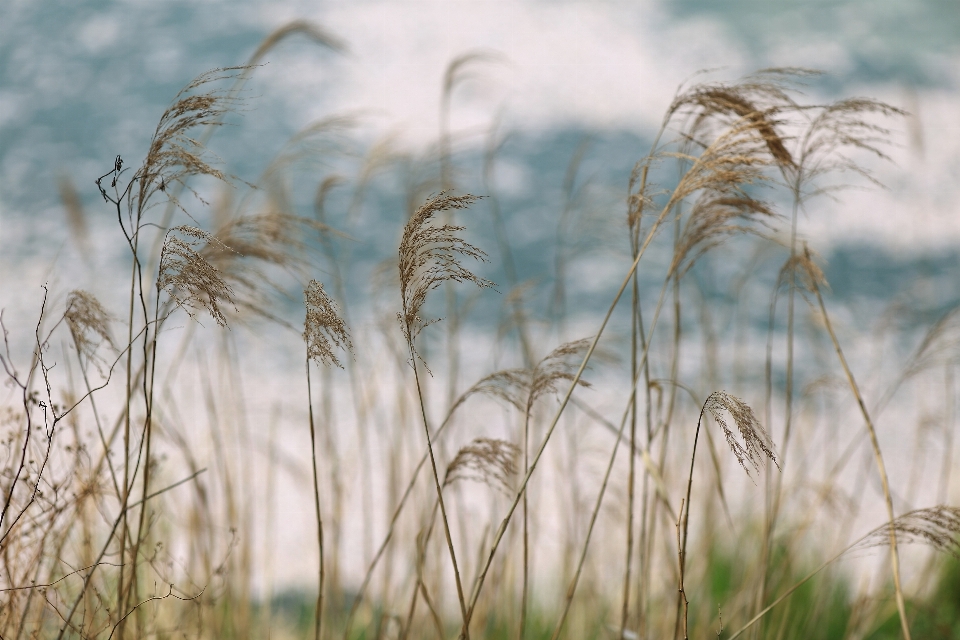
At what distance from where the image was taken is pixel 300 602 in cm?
381

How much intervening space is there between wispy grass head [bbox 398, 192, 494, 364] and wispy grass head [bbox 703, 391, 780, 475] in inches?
15.3

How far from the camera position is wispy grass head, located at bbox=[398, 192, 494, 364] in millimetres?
1226

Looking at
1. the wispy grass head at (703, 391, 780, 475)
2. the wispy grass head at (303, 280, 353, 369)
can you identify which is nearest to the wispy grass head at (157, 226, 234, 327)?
the wispy grass head at (303, 280, 353, 369)

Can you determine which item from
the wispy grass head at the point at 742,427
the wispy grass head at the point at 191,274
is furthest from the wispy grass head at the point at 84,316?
the wispy grass head at the point at 742,427

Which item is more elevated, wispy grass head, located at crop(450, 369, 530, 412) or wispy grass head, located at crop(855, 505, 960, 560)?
wispy grass head, located at crop(450, 369, 530, 412)

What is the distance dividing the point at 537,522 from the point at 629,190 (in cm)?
167

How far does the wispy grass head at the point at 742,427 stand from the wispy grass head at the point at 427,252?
1.28ft

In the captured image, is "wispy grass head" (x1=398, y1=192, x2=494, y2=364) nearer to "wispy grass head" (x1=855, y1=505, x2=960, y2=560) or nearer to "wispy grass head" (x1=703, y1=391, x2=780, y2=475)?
"wispy grass head" (x1=703, y1=391, x2=780, y2=475)

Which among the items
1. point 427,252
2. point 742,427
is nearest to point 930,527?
point 742,427

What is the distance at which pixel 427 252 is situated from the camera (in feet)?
4.09

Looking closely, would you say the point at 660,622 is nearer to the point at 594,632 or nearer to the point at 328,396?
the point at 594,632

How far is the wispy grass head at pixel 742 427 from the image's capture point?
117 centimetres

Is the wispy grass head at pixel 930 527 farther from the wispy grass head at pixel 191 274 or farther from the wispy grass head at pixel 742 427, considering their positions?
the wispy grass head at pixel 191 274

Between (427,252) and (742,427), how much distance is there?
1.76 ft
